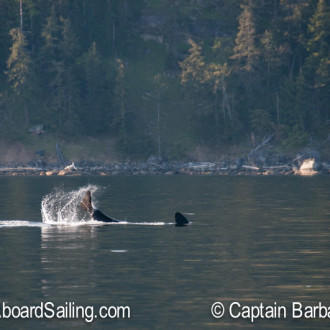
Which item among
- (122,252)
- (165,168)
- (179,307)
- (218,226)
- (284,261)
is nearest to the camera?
(179,307)

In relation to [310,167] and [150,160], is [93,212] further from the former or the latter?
[150,160]

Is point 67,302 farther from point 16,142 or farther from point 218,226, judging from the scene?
point 16,142

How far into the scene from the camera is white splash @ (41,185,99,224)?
40981mm

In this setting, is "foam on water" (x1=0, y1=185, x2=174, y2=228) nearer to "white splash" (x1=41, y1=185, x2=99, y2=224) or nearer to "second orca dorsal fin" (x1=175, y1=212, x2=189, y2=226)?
"white splash" (x1=41, y1=185, x2=99, y2=224)

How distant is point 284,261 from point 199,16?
127 metres

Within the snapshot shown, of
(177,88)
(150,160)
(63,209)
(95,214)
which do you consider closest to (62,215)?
(63,209)

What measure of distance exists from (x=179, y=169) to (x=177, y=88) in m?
29.1

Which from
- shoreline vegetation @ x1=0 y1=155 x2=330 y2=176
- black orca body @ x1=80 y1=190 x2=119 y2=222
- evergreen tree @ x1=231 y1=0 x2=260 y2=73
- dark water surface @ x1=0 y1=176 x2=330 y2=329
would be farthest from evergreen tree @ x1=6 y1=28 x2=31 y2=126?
black orca body @ x1=80 y1=190 x2=119 y2=222

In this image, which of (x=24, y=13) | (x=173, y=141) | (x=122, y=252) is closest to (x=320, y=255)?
(x=122, y=252)

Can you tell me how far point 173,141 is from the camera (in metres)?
123

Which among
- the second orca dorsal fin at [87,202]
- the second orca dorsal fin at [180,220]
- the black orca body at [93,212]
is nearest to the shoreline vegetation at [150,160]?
the black orca body at [93,212]

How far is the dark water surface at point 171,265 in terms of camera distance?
18906 millimetres

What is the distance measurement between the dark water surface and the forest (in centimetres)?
7755

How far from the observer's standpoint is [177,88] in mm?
136250
